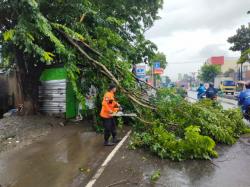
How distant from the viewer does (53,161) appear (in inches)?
297

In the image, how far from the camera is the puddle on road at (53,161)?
20.3 feet

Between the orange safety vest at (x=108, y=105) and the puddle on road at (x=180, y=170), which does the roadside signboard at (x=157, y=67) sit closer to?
the orange safety vest at (x=108, y=105)

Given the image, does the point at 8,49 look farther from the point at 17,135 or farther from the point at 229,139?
the point at 229,139

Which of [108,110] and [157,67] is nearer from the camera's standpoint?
[108,110]

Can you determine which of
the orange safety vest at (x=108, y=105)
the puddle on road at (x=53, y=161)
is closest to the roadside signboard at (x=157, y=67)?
the puddle on road at (x=53, y=161)

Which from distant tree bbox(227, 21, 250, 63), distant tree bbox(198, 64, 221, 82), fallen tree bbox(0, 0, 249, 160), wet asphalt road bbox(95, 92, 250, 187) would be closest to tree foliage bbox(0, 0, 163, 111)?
fallen tree bbox(0, 0, 249, 160)

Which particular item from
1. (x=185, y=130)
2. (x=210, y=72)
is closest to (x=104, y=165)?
(x=185, y=130)

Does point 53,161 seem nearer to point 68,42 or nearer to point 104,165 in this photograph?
point 104,165

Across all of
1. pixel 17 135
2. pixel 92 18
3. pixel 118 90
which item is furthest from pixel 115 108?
pixel 92 18

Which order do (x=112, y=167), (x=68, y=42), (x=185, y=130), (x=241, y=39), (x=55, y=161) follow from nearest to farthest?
1. (x=112, y=167)
2. (x=55, y=161)
3. (x=185, y=130)
4. (x=68, y=42)
5. (x=241, y=39)

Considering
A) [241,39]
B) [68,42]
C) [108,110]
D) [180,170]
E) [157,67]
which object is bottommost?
[180,170]

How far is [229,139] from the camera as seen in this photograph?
9047 mm

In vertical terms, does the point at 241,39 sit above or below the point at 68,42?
above

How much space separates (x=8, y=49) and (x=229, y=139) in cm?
896
